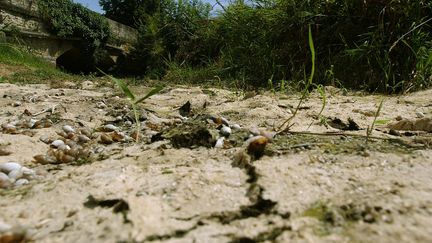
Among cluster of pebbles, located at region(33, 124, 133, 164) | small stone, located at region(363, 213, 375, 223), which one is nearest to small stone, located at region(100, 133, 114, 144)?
cluster of pebbles, located at region(33, 124, 133, 164)

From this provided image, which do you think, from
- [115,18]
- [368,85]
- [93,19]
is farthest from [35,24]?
[368,85]

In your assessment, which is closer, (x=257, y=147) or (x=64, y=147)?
(x=257, y=147)

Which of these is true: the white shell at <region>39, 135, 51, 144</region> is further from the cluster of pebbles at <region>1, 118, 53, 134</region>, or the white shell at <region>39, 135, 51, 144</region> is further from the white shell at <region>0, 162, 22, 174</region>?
the white shell at <region>0, 162, 22, 174</region>

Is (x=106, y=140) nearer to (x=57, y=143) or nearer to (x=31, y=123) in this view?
(x=57, y=143)

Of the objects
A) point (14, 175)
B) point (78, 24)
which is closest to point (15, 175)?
point (14, 175)

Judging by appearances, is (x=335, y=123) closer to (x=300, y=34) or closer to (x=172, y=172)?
Result: (x=172, y=172)

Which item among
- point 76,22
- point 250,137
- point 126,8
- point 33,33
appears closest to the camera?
point 250,137
